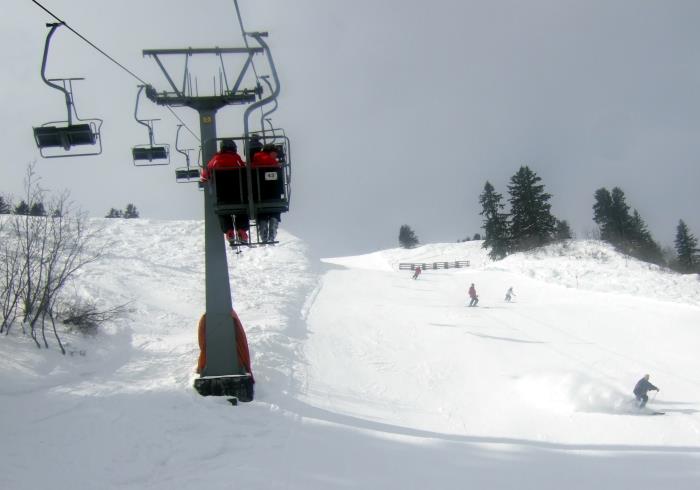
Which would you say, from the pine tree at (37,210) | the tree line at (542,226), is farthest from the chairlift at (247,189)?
the tree line at (542,226)

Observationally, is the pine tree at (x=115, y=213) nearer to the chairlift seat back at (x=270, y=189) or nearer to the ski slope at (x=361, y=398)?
the ski slope at (x=361, y=398)

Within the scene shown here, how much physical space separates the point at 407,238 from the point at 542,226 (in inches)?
1874

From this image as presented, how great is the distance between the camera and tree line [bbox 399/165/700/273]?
54.4 meters

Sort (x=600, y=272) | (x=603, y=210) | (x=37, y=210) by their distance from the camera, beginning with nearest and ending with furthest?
(x=37, y=210) < (x=600, y=272) < (x=603, y=210)

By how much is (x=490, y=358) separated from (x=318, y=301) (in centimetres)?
1134

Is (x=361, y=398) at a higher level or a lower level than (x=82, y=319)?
lower

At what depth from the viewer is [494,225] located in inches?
2270

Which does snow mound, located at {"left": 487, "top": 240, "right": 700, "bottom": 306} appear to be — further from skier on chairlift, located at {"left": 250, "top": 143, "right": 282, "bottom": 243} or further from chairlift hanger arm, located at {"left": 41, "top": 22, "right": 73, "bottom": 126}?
chairlift hanger arm, located at {"left": 41, "top": 22, "right": 73, "bottom": 126}

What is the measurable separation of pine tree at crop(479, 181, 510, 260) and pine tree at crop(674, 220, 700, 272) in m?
30.3

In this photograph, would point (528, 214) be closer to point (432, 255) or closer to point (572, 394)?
point (432, 255)

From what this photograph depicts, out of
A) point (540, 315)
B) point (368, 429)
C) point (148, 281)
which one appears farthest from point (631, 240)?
point (368, 429)

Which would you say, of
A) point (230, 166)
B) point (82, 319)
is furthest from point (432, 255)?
point (230, 166)

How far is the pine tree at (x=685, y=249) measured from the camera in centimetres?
6781

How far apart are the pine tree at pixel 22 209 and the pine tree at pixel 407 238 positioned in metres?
86.4
